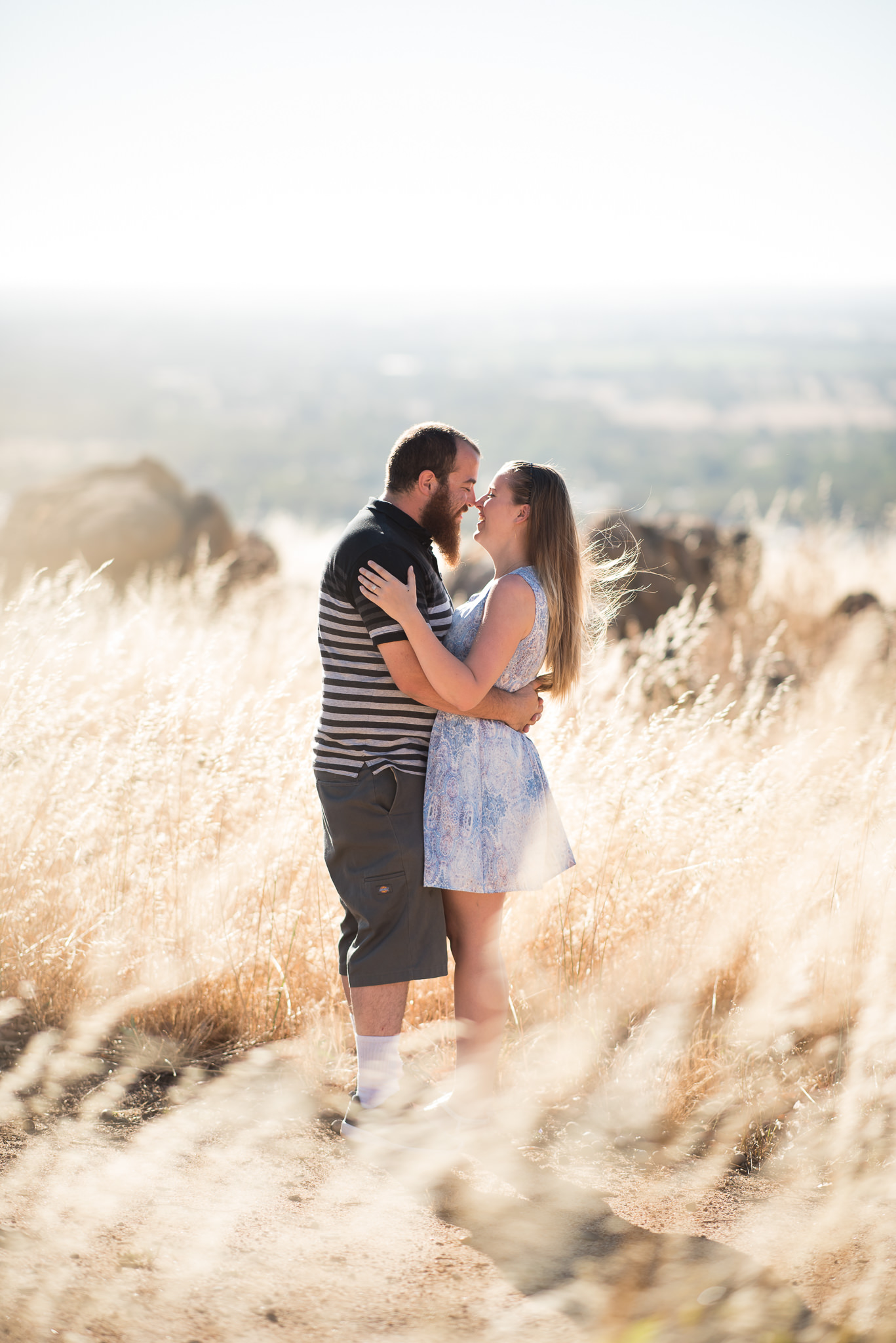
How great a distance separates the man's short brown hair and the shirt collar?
56mm

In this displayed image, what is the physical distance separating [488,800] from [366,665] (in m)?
0.51

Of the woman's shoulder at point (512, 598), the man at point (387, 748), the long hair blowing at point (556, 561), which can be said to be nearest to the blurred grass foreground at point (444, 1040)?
the man at point (387, 748)

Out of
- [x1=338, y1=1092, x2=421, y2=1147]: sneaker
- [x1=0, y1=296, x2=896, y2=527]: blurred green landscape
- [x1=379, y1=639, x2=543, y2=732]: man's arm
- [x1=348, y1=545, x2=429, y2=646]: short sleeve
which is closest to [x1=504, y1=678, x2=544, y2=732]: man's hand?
[x1=379, y1=639, x2=543, y2=732]: man's arm

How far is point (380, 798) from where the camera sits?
8.68ft

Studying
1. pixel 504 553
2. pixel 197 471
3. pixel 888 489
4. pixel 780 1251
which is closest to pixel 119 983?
pixel 504 553

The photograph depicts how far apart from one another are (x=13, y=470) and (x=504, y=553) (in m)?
56.9

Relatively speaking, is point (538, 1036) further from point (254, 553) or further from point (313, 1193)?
point (254, 553)

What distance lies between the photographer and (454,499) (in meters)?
2.72

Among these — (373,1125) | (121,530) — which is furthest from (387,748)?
(121,530)

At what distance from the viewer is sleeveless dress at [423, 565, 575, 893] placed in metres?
2.68

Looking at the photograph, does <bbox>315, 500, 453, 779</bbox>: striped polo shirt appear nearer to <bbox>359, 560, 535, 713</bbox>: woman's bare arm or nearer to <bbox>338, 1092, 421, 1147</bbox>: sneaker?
<bbox>359, 560, 535, 713</bbox>: woman's bare arm

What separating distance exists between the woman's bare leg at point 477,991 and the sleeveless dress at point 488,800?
10 cm

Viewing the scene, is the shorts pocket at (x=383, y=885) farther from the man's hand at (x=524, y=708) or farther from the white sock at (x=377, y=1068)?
the man's hand at (x=524, y=708)

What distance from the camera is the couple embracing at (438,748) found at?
263 cm
